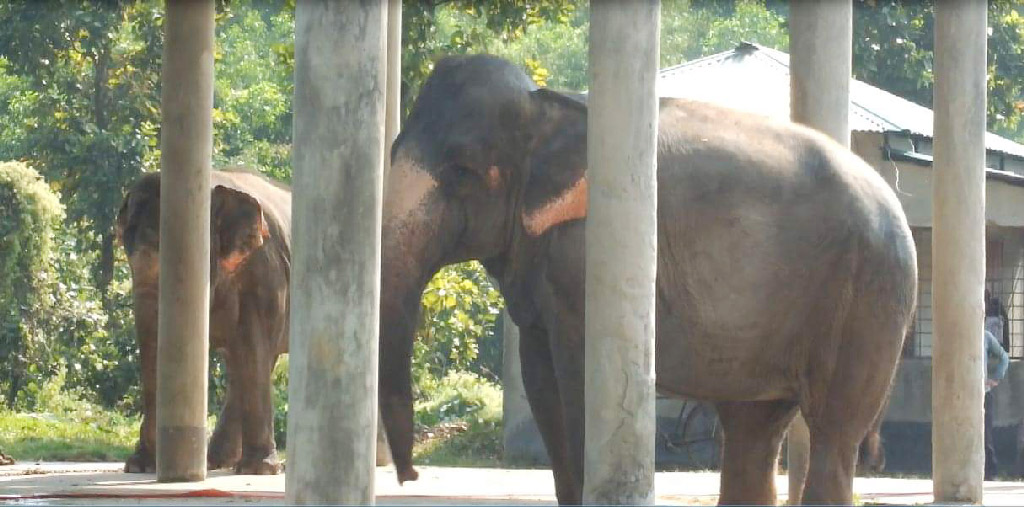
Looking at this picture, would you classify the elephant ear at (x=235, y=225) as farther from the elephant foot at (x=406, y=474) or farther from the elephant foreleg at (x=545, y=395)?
the elephant foot at (x=406, y=474)

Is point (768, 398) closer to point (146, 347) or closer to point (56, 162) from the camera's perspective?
point (146, 347)

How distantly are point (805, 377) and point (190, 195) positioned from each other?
12.3 feet

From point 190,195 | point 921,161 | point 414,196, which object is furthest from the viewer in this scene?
point 921,161

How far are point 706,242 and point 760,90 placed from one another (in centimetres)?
932

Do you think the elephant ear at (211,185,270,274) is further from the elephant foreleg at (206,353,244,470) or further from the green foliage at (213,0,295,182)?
the green foliage at (213,0,295,182)

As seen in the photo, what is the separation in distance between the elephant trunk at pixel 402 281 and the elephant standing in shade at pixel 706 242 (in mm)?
12

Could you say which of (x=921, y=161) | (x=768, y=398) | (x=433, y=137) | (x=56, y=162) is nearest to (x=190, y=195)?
(x=433, y=137)

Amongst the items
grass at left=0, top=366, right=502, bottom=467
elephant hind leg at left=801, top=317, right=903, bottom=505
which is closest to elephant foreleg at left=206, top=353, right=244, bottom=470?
grass at left=0, top=366, right=502, bottom=467

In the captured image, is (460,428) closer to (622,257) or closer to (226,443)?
(226,443)

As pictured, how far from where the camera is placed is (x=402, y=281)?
866 cm

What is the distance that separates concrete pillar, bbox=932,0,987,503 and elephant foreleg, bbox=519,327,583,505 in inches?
95.6

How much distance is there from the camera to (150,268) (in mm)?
12320

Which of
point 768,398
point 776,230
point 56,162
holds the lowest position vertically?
point 768,398

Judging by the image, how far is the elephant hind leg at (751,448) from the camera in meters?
9.52
